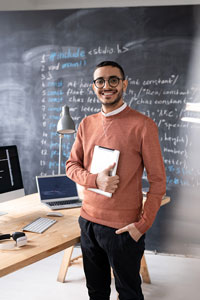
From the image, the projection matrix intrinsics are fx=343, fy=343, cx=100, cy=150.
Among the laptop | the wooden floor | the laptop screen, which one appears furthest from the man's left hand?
the wooden floor

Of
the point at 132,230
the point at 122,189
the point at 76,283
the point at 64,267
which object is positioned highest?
the point at 122,189

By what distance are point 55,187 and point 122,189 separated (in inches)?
36.0

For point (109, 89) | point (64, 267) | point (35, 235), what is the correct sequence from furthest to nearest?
1. point (64, 267)
2. point (35, 235)
3. point (109, 89)

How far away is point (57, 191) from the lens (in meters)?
2.47

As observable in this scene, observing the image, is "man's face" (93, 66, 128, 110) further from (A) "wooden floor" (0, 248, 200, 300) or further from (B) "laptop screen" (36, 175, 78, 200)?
(A) "wooden floor" (0, 248, 200, 300)

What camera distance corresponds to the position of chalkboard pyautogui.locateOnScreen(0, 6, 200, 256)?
122 inches

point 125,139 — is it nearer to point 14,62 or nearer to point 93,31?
point 93,31

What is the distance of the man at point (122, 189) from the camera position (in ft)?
5.39

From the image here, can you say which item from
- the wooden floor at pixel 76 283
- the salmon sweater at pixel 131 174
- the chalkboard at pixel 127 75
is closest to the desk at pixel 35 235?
the wooden floor at pixel 76 283

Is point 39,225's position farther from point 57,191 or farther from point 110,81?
point 110,81

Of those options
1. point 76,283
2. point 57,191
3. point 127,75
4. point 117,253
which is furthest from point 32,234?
point 127,75

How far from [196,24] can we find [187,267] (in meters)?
2.13

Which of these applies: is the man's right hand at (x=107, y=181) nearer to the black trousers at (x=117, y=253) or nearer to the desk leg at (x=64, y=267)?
the black trousers at (x=117, y=253)

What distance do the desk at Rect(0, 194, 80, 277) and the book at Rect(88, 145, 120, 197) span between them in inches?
12.6
